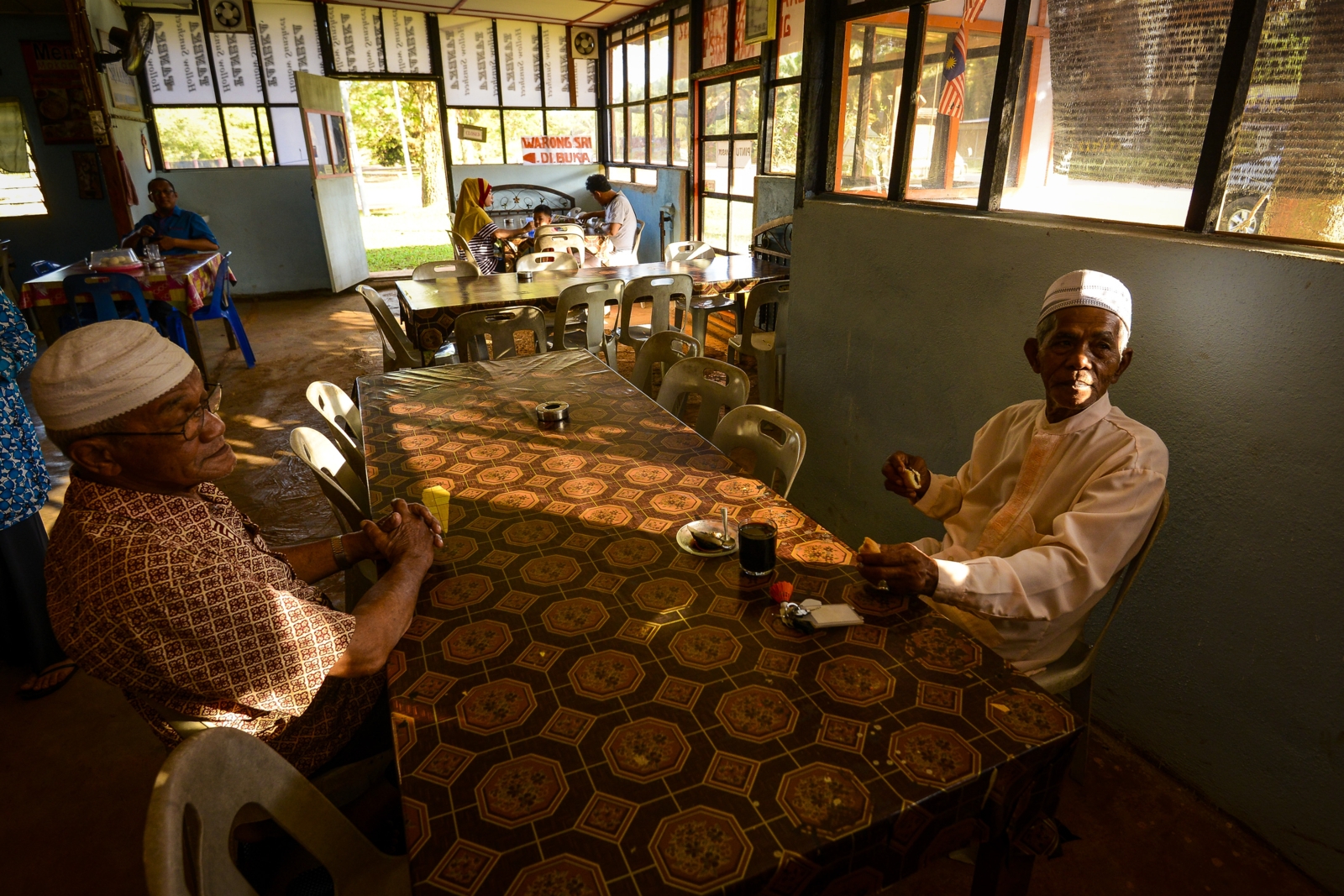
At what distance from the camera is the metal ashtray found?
231 centimetres

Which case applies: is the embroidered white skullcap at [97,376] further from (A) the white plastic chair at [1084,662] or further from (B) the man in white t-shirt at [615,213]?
(B) the man in white t-shirt at [615,213]

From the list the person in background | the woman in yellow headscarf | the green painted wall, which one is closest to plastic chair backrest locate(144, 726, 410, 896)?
the person in background

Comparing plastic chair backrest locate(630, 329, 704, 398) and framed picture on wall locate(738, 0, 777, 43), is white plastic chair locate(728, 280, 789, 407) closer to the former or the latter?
plastic chair backrest locate(630, 329, 704, 398)

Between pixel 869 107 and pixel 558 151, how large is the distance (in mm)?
7854

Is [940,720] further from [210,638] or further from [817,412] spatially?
[817,412]

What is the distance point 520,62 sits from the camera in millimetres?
9508

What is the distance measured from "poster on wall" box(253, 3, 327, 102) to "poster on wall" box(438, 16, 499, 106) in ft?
5.04

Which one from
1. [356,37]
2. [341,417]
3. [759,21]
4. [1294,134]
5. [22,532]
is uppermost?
[356,37]

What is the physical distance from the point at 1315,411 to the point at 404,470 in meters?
2.28

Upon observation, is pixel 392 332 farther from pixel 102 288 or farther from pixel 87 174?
pixel 87 174

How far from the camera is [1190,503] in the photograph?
178cm

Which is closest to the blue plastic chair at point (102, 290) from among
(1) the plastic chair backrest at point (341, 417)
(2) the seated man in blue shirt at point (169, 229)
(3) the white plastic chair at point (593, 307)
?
(2) the seated man in blue shirt at point (169, 229)

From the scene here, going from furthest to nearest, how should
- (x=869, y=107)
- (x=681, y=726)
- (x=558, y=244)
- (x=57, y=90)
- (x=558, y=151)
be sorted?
(x=558, y=151)
(x=57, y=90)
(x=558, y=244)
(x=869, y=107)
(x=681, y=726)

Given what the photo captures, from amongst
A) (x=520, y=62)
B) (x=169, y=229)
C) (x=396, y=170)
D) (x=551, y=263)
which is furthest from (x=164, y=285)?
(x=396, y=170)
